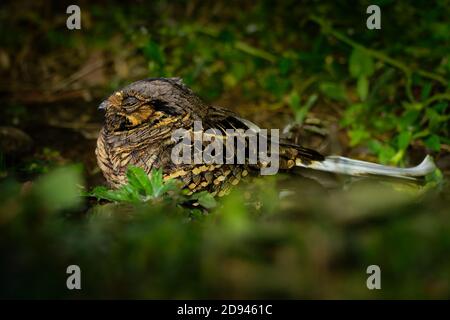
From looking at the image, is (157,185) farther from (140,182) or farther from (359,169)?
(359,169)

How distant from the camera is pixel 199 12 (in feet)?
21.1

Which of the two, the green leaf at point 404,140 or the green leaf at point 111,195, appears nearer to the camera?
the green leaf at point 111,195

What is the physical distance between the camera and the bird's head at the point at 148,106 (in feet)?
10.2

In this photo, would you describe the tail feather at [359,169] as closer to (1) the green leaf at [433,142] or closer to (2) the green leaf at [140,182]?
(1) the green leaf at [433,142]

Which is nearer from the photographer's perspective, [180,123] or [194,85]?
[180,123]

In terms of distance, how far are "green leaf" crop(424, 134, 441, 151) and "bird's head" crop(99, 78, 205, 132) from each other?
1654 millimetres

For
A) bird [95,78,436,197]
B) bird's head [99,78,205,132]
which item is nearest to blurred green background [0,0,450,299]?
bird [95,78,436,197]

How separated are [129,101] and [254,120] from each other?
2021mm

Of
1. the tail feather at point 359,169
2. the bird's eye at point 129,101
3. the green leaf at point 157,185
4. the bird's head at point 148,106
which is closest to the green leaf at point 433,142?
the tail feather at point 359,169

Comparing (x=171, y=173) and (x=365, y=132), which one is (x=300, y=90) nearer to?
(x=365, y=132)

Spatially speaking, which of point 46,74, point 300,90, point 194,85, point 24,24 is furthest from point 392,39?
point 24,24

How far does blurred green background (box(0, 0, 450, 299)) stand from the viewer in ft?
4.70

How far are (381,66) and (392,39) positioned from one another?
248mm

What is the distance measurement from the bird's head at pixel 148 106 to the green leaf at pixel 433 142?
1.65m
